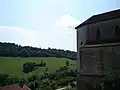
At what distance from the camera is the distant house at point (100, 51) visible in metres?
28.4

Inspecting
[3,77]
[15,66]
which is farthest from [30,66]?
[3,77]

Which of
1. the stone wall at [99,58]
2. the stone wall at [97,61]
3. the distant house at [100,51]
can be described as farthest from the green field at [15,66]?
the stone wall at [99,58]

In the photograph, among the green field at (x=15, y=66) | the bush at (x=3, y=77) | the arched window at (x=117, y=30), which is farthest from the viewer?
the green field at (x=15, y=66)

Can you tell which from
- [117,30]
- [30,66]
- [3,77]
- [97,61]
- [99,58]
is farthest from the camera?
[30,66]

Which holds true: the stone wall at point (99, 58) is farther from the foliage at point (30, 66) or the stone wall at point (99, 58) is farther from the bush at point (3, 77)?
the foliage at point (30, 66)

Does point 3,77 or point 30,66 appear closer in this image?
point 3,77

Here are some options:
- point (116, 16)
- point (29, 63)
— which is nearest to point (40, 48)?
point (29, 63)

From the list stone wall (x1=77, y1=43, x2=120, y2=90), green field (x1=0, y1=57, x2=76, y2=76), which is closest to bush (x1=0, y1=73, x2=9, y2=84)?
green field (x1=0, y1=57, x2=76, y2=76)

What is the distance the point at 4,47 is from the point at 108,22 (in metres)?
84.2

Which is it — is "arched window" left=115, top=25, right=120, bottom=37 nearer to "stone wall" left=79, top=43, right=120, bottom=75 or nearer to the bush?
"stone wall" left=79, top=43, right=120, bottom=75

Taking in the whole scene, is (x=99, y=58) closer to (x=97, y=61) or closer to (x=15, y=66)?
(x=97, y=61)

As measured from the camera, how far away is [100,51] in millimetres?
29406

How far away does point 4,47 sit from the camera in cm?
11056

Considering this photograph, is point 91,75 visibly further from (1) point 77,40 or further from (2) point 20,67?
(2) point 20,67
